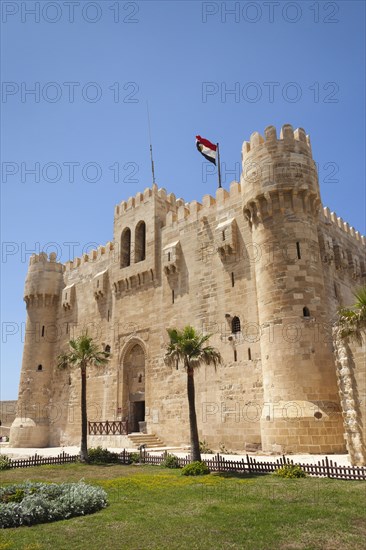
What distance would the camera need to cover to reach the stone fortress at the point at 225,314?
19125mm

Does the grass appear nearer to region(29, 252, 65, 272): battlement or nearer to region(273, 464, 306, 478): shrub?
region(273, 464, 306, 478): shrub

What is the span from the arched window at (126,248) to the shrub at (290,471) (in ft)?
68.6

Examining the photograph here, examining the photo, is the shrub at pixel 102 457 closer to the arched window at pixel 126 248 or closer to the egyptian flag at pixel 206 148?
the arched window at pixel 126 248

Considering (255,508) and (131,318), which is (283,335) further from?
(131,318)

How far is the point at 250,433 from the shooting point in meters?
20.8

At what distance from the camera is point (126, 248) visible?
32594mm

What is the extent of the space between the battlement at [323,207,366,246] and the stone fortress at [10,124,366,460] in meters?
0.14

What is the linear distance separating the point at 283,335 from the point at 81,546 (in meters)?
13.7

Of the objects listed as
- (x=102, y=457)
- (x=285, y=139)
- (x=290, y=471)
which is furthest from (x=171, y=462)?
(x=285, y=139)

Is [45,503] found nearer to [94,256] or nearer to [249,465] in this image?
[249,465]

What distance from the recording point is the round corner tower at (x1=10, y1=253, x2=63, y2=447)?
33656mm

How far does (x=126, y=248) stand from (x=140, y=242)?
1546 millimetres

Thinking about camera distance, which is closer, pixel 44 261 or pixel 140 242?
pixel 140 242

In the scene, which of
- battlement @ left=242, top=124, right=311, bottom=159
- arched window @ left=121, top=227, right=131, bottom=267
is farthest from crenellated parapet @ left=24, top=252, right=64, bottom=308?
battlement @ left=242, top=124, right=311, bottom=159
